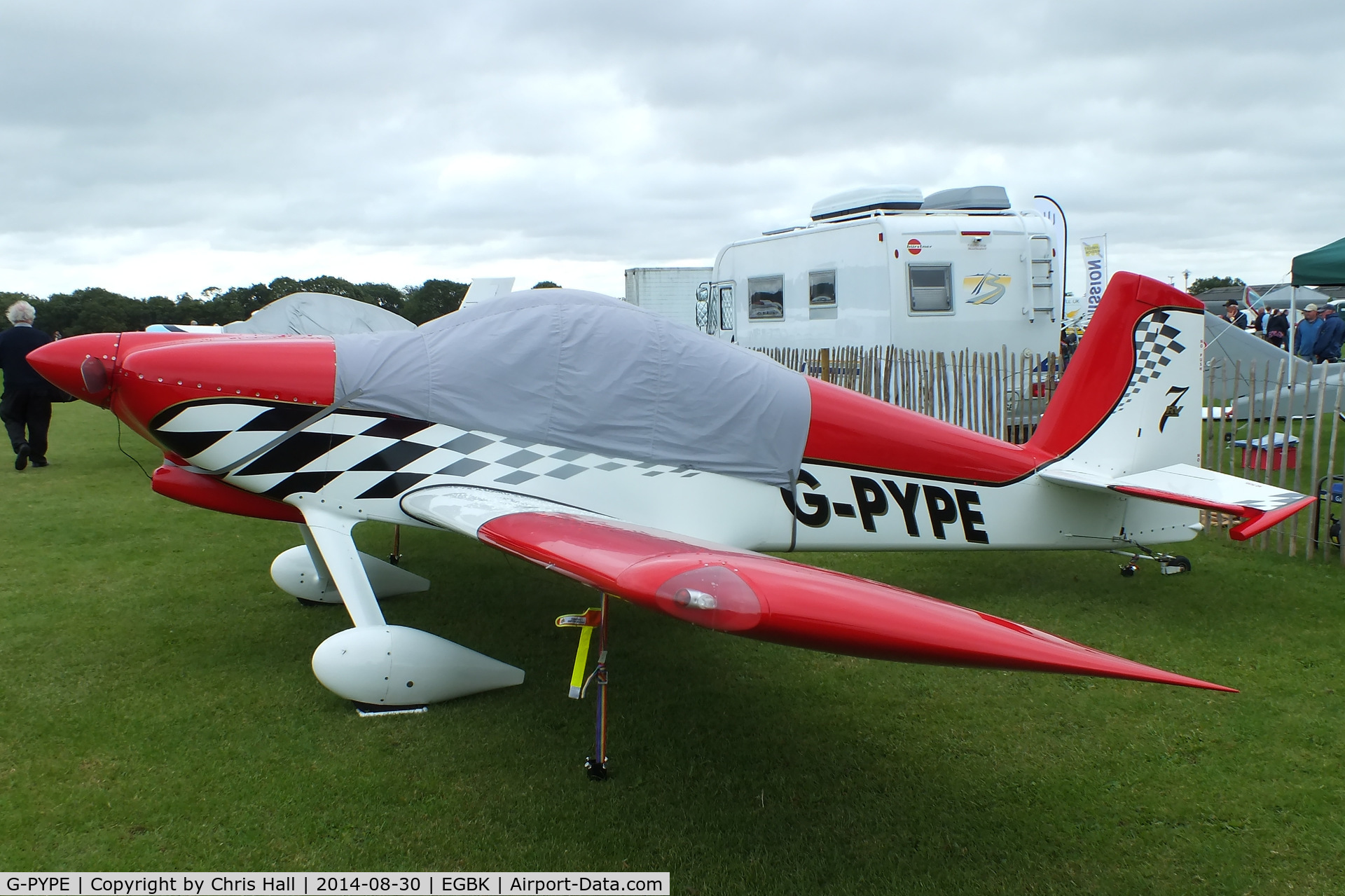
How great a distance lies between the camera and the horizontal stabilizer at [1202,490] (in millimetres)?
4363

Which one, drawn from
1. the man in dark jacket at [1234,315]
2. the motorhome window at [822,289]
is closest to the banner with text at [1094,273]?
the man in dark jacket at [1234,315]

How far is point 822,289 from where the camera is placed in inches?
461

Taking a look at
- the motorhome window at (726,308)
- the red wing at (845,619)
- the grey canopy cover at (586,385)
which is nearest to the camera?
the red wing at (845,619)

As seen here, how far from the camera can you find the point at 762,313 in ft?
41.5

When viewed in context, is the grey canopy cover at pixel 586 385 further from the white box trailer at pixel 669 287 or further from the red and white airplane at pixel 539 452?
the white box trailer at pixel 669 287

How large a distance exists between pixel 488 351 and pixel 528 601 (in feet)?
6.53

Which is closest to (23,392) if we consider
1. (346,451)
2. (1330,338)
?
(346,451)

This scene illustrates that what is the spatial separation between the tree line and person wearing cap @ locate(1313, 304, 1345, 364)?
882 inches

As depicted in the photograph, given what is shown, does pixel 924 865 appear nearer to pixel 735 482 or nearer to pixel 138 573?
pixel 735 482

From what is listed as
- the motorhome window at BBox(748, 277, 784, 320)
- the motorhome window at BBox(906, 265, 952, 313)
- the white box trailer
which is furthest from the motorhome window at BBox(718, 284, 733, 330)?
the white box trailer

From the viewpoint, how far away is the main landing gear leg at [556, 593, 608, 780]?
133 inches

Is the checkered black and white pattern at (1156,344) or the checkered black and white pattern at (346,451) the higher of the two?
the checkered black and white pattern at (1156,344)

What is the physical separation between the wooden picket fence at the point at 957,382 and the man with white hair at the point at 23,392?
918 cm

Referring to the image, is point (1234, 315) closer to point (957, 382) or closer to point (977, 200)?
point (977, 200)
